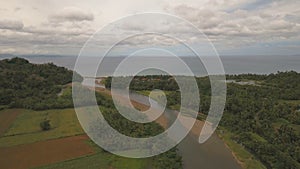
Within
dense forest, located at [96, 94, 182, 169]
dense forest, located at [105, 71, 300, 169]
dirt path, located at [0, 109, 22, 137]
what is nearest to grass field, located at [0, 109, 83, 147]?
dirt path, located at [0, 109, 22, 137]

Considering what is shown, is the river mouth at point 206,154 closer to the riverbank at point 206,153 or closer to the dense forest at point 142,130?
the riverbank at point 206,153

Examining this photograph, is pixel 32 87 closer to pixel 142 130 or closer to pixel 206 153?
pixel 142 130

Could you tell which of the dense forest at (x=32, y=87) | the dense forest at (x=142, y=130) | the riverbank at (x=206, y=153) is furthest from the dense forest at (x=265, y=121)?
the dense forest at (x=32, y=87)

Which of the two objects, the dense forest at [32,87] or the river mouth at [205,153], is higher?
the dense forest at [32,87]

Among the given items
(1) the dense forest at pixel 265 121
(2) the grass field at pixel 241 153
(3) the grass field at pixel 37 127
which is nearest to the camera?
(2) the grass field at pixel 241 153

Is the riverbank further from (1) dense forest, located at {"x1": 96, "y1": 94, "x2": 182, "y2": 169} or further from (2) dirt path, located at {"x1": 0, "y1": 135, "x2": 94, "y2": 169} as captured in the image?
(2) dirt path, located at {"x1": 0, "y1": 135, "x2": 94, "y2": 169}

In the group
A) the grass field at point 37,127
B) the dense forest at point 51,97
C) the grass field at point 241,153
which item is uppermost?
the dense forest at point 51,97

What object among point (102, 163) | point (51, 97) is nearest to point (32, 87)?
point (51, 97)
